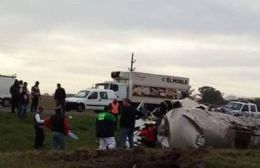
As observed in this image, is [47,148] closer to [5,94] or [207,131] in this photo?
[207,131]

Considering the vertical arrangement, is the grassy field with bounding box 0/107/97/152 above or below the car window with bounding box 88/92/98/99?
below

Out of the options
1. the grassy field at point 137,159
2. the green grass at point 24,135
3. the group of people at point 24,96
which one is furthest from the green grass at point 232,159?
the group of people at point 24,96

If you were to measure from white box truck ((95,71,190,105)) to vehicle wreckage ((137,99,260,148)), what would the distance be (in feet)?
104

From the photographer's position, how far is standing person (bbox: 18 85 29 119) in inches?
1136

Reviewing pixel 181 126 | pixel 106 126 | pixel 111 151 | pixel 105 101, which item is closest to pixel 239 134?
pixel 181 126

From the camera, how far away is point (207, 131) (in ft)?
58.3

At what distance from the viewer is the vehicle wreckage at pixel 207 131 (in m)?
17.8

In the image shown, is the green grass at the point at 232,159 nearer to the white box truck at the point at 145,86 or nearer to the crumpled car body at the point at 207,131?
the crumpled car body at the point at 207,131

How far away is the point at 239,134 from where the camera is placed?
59.6 feet

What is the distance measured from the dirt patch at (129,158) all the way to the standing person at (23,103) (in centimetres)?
1546

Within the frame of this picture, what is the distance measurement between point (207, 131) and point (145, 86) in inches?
1412

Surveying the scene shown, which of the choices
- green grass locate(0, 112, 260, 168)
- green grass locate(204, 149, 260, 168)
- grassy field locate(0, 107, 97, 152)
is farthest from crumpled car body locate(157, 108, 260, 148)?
grassy field locate(0, 107, 97, 152)

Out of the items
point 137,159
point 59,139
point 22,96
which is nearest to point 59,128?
point 59,139

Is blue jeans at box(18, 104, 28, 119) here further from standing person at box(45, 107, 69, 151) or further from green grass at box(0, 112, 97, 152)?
standing person at box(45, 107, 69, 151)
